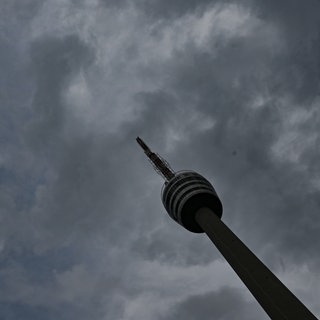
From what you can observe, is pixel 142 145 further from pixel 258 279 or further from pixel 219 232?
pixel 258 279

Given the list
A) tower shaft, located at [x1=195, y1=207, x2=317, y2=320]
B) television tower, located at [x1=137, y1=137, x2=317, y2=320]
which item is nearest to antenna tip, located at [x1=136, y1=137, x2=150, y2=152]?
television tower, located at [x1=137, y1=137, x2=317, y2=320]

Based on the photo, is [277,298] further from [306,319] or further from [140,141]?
[140,141]

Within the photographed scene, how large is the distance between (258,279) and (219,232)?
12.2 m

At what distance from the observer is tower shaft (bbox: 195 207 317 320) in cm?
6375

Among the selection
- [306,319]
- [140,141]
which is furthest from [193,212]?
[306,319]

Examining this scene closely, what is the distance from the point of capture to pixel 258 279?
6988 cm

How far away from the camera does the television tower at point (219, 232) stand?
214ft

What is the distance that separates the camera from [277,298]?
216 feet

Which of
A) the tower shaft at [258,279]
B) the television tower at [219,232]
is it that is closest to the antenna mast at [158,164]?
the television tower at [219,232]

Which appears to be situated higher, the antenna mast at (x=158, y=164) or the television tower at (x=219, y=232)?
the antenna mast at (x=158, y=164)

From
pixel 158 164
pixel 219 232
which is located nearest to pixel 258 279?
pixel 219 232

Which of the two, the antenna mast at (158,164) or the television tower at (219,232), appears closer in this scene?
the television tower at (219,232)

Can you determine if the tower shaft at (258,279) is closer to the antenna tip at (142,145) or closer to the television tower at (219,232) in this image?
the television tower at (219,232)

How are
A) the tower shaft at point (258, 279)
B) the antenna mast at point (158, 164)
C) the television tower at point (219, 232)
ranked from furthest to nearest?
the antenna mast at point (158, 164), the television tower at point (219, 232), the tower shaft at point (258, 279)
